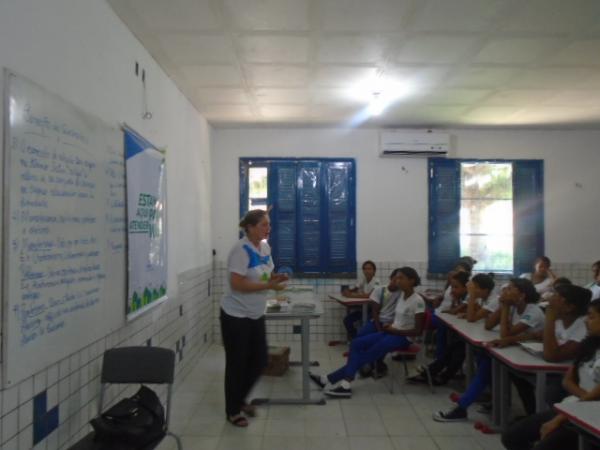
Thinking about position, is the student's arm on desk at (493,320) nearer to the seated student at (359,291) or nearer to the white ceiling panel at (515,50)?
the white ceiling panel at (515,50)

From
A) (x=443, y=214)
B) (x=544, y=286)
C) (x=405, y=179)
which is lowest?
(x=544, y=286)

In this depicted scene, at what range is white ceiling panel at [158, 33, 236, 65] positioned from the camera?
10.7 feet

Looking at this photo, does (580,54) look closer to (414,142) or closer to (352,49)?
(352,49)

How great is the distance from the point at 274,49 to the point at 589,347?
2.78 meters

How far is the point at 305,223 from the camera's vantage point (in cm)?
612

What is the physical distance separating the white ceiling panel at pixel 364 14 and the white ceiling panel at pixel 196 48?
2.54 ft

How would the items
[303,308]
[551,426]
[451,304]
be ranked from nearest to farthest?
[551,426] < [303,308] < [451,304]

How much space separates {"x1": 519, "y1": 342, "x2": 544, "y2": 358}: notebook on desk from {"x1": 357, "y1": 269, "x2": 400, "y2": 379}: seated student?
1308mm

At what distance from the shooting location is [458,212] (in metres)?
6.16

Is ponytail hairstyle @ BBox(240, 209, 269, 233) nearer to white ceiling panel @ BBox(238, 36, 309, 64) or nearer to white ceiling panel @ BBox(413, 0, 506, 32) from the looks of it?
white ceiling panel @ BBox(238, 36, 309, 64)

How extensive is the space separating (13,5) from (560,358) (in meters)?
3.23

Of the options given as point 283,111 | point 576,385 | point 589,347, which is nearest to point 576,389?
point 576,385

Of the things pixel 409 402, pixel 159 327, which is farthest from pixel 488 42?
pixel 159 327

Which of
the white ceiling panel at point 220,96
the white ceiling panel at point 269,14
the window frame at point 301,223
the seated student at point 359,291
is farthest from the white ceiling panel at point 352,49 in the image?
the seated student at point 359,291
